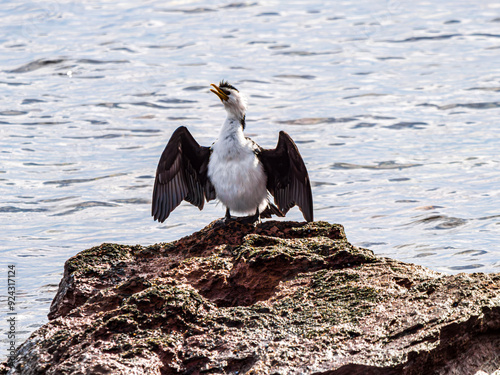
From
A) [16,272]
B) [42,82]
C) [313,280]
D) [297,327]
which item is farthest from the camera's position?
[42,82]

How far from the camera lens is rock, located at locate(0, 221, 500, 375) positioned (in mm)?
4848

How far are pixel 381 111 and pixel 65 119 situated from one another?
7964mm

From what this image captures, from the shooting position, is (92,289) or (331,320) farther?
(92,289)

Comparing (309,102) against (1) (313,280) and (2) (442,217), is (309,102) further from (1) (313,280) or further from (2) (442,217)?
(1) (313,280)

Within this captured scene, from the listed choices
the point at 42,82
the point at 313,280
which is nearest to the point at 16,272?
the point at 313,280

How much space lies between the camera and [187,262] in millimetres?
6422

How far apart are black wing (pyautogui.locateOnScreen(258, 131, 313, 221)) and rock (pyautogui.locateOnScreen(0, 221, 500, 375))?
98.7 inches

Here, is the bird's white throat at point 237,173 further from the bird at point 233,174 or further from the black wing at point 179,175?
the black wing at point 179,175

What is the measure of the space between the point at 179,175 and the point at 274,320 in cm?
421

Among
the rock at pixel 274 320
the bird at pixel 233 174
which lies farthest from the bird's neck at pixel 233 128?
the rock at pixel 274 320

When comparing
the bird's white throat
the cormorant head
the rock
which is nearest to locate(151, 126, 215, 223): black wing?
the bird's white throat

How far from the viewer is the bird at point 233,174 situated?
8758mm

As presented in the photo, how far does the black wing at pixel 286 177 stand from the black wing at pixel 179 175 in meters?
0.72

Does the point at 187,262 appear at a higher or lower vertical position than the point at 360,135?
higher
